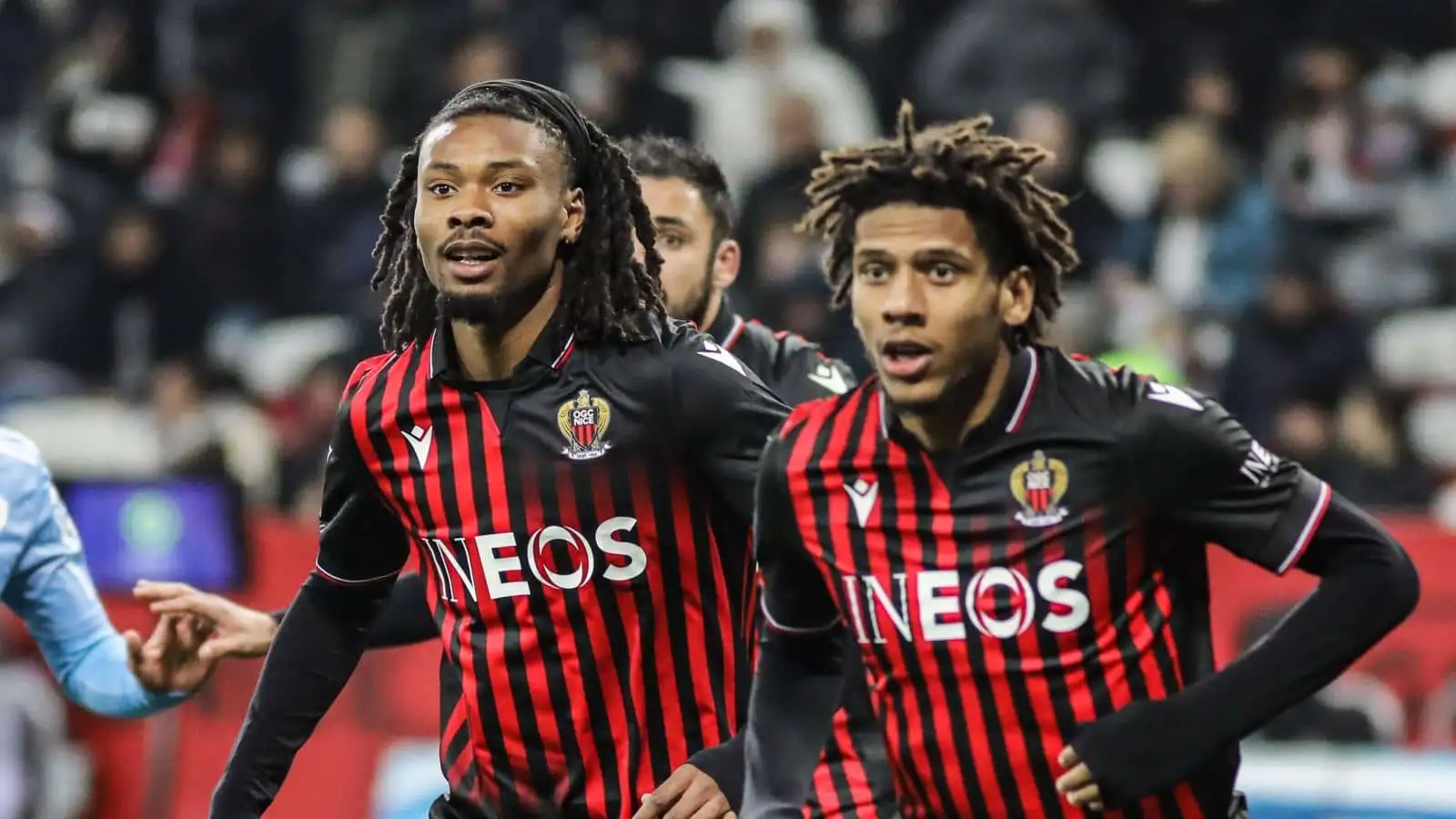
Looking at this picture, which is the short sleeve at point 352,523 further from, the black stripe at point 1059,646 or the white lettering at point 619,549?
the black stripe at point 1059,646

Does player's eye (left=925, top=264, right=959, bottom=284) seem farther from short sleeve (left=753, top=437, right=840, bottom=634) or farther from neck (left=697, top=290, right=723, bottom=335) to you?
neck (left=697, top=290, right=723, bottom=335)

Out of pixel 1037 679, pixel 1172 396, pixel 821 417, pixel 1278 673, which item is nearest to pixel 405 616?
pixel 821 417

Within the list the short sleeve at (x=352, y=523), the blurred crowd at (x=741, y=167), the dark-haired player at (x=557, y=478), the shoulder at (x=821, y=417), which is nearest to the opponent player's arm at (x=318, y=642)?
the short sleeve at (x=352, y=523)

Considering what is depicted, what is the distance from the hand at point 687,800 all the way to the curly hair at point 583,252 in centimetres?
78

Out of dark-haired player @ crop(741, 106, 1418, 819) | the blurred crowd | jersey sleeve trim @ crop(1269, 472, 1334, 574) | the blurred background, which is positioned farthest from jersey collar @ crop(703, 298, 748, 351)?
the blurred crowd

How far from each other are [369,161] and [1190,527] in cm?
852

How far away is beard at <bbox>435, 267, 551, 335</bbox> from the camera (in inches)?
154

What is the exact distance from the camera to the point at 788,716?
3.90 meters

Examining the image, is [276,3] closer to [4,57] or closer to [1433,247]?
[4,57]

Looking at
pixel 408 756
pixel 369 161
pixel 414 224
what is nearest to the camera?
pixel 414 224

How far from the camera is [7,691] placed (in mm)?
8258

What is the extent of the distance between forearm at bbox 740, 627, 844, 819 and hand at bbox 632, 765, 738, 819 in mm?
51

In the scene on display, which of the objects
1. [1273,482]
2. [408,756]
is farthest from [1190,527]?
[408,756]

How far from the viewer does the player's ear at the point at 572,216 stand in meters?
4.08
